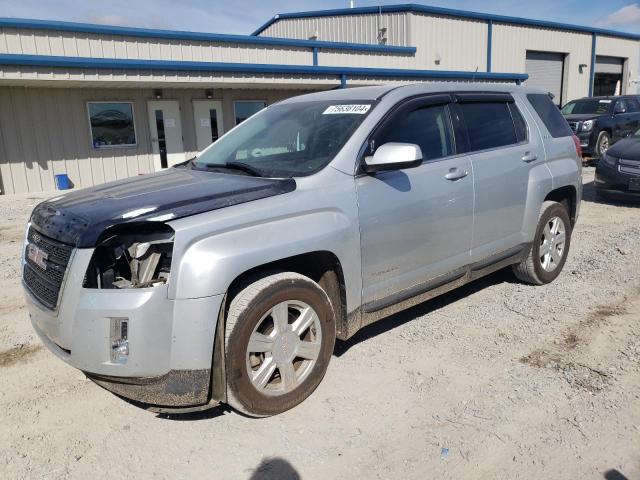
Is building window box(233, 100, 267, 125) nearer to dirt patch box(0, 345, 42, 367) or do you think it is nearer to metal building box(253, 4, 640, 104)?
metal building box(253, 4, 640, 104)

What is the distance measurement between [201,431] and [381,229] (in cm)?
166

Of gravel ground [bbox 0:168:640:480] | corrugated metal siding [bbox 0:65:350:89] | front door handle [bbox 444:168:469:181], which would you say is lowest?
gravel ground [bbox 0:168:640:480]

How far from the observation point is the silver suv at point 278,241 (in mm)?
2738

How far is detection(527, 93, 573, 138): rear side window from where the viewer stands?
5.20 m

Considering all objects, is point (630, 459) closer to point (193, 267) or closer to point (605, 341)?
point (605, 341)

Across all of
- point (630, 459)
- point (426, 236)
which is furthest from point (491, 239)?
point (630, 459)

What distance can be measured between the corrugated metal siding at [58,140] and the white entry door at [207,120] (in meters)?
0.69

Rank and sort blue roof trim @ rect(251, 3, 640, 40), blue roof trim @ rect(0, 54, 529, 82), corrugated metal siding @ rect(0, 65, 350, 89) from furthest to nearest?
blue roof trim @ rect(251, 3, 640, 40), corrugated metal siding @ rect(0, 65, 350, 89), blue roof trim @ rect(0, 54, 529, 82)

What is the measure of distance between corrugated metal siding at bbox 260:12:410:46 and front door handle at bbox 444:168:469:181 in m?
21.2

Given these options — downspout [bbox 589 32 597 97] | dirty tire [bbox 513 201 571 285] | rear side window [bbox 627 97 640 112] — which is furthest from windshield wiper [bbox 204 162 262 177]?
downspout [bbox 589 32 597 97]

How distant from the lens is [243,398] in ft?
9.70

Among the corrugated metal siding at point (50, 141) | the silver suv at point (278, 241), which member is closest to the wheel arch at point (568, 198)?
the silver suv at point (278, 241)

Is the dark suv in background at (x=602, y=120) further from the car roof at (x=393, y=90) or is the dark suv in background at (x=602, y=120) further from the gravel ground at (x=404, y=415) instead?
the gravel ground at (x=404, y=415)

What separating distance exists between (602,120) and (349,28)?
46.7 ft
